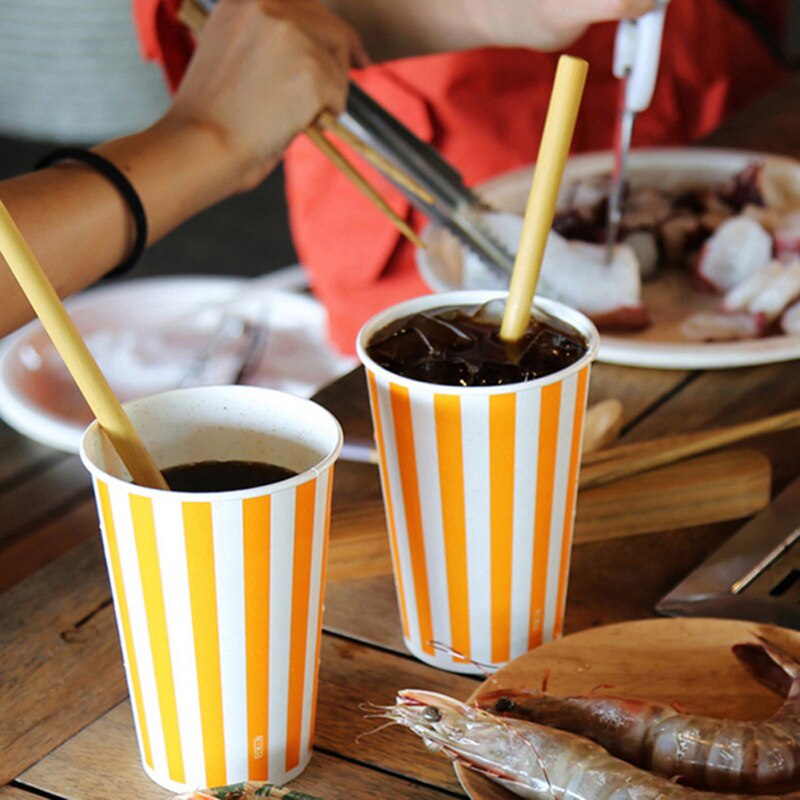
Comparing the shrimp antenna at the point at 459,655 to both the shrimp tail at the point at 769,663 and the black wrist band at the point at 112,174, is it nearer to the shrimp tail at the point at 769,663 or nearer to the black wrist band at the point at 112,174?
the shrimp tail at the point at 769,663

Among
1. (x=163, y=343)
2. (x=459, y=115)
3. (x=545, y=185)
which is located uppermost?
(x=545, y=185)

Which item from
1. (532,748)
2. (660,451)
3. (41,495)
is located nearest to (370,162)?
(660,451)

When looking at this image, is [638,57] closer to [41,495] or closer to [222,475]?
[222,475]

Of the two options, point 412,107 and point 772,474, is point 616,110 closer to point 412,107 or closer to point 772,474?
point 412,107

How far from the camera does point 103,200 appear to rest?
3.44 feet

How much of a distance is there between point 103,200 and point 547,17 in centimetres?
52

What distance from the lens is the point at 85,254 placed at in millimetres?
1044

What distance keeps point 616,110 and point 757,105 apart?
0.23m

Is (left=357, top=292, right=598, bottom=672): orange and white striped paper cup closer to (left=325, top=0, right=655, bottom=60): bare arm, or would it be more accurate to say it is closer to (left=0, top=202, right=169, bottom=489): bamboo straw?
(left=0, top=202, right=169, bottom=489): bamboo straw

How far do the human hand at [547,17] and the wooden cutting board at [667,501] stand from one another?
0.45 meters

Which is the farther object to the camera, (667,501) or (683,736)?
(667,501)

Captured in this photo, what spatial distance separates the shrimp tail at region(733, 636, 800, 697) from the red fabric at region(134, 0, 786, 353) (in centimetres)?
122

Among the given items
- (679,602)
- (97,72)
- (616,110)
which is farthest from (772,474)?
(97,72)

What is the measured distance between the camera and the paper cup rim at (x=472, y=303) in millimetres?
668
